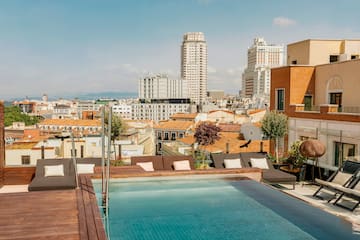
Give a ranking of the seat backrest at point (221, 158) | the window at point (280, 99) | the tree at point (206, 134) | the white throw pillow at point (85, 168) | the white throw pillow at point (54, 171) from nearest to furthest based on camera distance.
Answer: the white throw pillow at point (54, 171) < the white throw pillow at point (85, 168) < the seat backrest at point (221, 158) < the tree at point (206, 134) < the window at point (280, 99)

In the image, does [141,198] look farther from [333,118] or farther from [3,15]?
[3,15]

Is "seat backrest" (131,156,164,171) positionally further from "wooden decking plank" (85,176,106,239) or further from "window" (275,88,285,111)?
"window" (275,88,285,111)

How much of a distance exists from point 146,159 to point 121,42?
88.8 ft

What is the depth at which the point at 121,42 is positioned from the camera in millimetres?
33562

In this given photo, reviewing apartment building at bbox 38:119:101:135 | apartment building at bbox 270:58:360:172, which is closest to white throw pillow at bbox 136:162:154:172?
apartment building at bbox 270:58:360:172

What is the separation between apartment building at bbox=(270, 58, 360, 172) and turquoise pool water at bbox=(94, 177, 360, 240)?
15.2 ft

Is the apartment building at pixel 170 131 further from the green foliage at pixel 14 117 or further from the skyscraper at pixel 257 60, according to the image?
the skyscraper at pixel 257 60

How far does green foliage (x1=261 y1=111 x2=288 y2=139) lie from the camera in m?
11.2

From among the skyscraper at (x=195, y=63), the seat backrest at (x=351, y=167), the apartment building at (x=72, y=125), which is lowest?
the apartment building at (x=72, y=125)

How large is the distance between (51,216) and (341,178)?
5586mm

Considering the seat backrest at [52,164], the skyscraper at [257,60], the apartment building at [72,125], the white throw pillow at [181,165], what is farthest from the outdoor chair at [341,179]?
the skyscraper at [257,60]

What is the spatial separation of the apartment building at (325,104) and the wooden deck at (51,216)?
7.36 m

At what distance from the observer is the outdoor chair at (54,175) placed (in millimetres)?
6750

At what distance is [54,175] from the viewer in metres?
7.54
